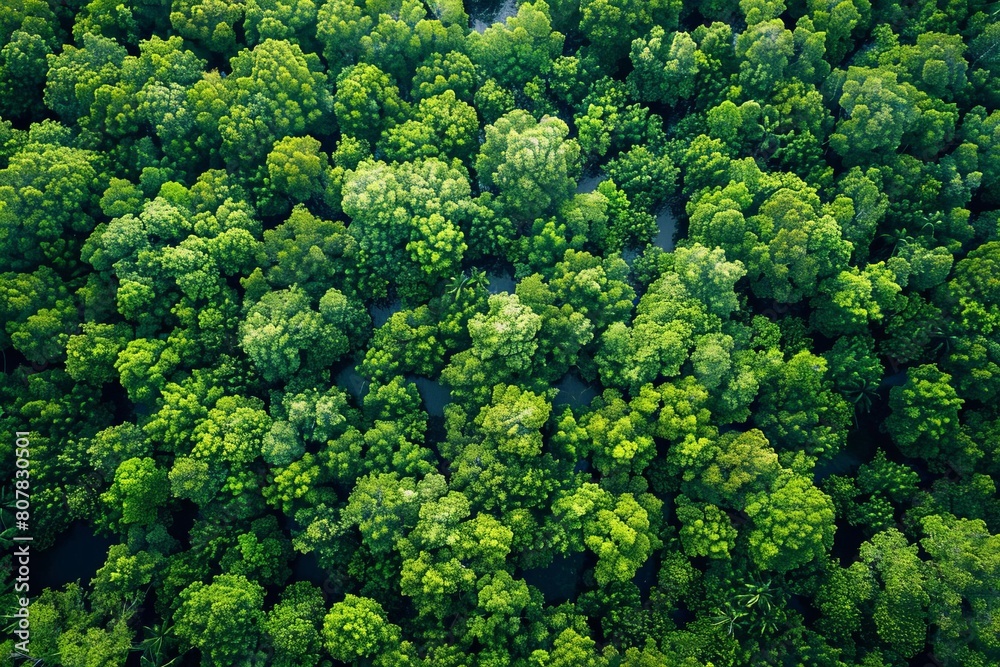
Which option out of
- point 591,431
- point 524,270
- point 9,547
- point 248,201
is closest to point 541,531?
point 591,431

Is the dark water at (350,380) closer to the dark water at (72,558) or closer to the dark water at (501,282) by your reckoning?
the dark water at (501,282)

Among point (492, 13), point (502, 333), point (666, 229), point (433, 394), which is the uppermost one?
point (492, 13)

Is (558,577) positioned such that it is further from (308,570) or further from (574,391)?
(308,570)

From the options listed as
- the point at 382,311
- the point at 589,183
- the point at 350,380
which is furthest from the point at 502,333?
the point at 589,183

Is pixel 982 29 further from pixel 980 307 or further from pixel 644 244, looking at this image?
pixel 644 244

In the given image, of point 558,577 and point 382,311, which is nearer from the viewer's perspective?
point 558,577

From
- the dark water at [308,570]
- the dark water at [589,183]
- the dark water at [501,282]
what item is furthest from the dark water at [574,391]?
the dark water at [308,570]

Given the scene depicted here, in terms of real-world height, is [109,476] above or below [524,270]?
below
